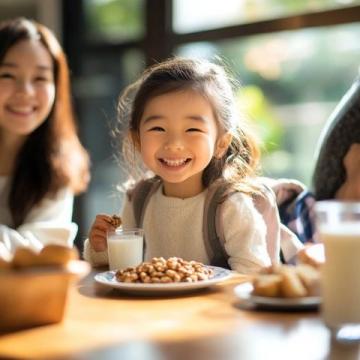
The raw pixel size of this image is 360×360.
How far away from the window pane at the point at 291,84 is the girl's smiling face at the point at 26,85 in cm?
93

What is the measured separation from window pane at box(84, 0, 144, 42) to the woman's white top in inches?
67.1

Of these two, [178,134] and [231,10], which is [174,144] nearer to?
[178,134]

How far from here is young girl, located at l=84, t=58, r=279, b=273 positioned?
1717 millimetres

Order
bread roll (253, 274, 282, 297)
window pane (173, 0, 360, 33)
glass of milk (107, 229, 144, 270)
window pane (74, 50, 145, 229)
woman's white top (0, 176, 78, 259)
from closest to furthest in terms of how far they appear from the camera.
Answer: bread roll (253, 274, 282, 297) < glass of milk (107, 229, 144, 270) < woman's white top (0, 176, 78, 259) < window pane (173, 0, 360, 33) < window pane (74, 50, 145, 229)

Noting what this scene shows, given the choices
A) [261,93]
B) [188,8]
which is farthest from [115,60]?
[261,93]

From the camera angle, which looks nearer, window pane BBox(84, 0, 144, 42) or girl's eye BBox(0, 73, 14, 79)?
girl's eye BBox(0, 73, 14, 79)

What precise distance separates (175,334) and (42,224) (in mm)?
1438

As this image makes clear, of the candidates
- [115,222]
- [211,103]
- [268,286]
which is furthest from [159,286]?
[211,103]

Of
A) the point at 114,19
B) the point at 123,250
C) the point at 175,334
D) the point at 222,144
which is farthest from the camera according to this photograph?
the point at 114,19

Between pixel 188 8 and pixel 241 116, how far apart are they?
6.55 feet

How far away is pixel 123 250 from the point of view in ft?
5.21

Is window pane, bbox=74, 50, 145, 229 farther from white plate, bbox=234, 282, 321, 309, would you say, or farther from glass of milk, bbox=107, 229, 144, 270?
white plate, bbox=234, 282, 321, 309

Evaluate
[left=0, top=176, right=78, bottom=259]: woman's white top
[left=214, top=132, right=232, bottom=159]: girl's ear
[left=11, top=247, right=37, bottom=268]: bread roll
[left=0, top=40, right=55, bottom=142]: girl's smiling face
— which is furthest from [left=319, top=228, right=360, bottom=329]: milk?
[left=0, top=40, right=55, bottom=142]: girl's smiling face

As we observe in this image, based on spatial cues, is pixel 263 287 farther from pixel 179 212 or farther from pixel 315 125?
pixel 315 125
